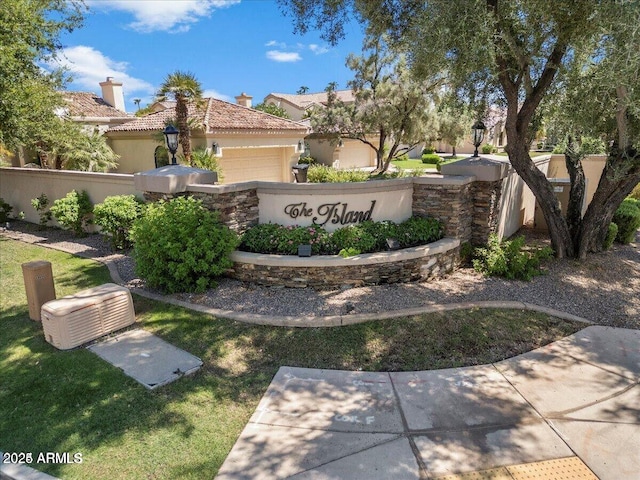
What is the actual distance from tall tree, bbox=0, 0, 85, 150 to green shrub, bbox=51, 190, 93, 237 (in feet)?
7.67

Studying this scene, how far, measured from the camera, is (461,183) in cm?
838

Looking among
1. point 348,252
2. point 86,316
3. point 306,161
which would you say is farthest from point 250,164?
point 86,316

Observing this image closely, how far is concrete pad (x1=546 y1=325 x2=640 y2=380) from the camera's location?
5370 millimetres

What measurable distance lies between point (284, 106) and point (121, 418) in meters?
46.7

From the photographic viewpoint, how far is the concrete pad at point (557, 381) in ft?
15.4

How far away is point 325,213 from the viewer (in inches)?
329

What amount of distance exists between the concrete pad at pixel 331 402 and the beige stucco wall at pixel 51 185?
8011 mm

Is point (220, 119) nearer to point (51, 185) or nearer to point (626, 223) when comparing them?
point (51, 185)

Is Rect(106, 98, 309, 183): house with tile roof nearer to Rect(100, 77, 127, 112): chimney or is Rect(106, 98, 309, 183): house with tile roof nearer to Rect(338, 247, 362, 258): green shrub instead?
Rect(100, 77, 127, 112): chimney

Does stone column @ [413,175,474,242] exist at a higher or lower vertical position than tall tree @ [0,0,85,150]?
lower

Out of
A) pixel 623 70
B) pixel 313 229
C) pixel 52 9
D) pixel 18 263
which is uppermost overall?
pixel 52 9

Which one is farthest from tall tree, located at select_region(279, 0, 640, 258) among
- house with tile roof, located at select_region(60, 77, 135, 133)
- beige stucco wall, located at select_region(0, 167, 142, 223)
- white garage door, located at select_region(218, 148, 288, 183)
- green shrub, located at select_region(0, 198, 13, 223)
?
house with tile roof, located at select_region(60, 77, 135, 133)

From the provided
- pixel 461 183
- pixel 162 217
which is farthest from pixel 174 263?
pixel 461 183

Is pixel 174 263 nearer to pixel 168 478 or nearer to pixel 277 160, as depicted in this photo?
pixel 168 478
